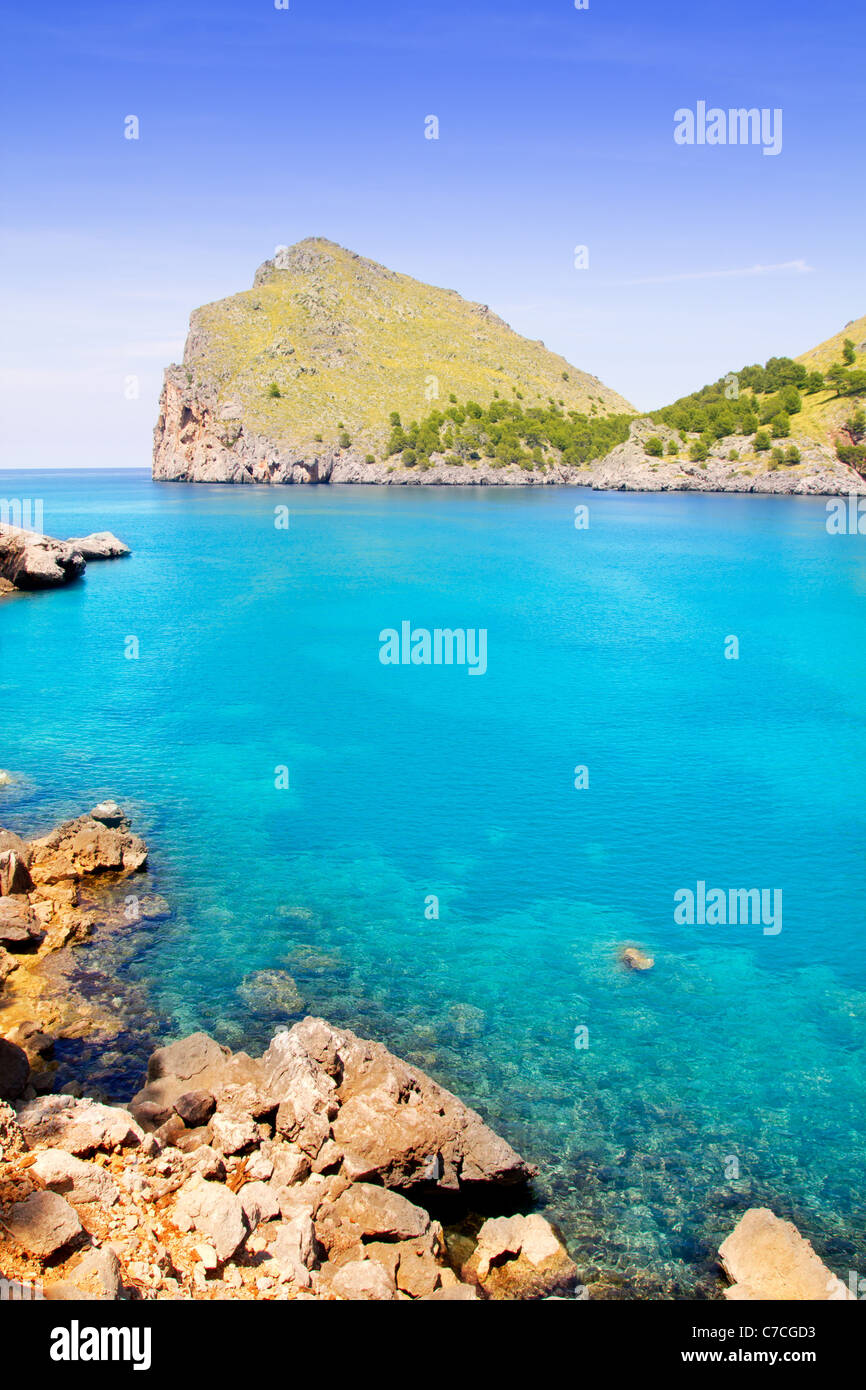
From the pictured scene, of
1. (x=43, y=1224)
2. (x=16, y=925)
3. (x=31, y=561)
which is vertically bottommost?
(x=16, y=925)

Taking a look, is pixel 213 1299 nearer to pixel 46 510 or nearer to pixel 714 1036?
pixel 714 1036

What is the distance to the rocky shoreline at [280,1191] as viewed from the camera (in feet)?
38.4

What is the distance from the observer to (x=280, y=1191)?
1412 cm

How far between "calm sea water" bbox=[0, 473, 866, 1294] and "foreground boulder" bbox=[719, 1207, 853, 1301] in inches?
25.1

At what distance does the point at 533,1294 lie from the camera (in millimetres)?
13141

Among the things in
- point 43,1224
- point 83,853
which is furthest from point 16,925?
point 43,1224

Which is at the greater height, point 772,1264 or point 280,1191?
point 280,1191

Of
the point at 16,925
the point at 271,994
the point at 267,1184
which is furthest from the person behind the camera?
the point at 16,925

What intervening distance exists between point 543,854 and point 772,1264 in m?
16.3

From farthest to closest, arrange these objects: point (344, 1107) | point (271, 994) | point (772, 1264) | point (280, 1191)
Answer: point (271, 994)
point (344, 1107)
point (280, 1191)
point (772, 1264)

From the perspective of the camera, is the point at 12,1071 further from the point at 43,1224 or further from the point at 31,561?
the point at 31,561

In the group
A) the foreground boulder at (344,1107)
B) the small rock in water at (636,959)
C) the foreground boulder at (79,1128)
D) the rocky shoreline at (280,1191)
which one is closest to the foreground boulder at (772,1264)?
the rocky shoreline at (280,1191)
